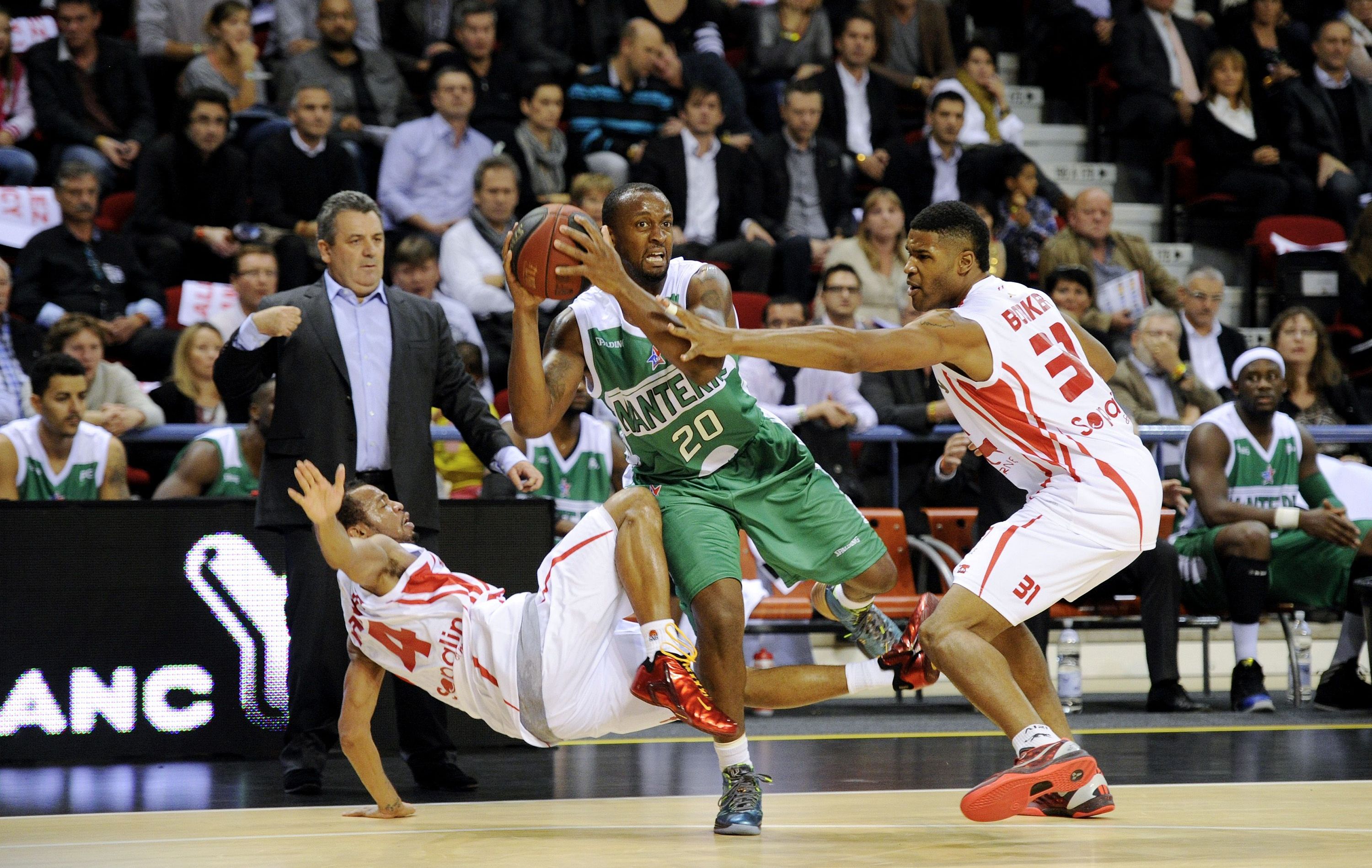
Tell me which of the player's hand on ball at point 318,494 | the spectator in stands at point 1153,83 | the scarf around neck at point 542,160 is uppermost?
the spectator in stands at point 1153,83

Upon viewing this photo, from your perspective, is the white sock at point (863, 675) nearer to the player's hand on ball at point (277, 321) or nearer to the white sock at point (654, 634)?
the white sock at point (654, 634)

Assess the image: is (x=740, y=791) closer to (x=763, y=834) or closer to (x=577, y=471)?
(x=763, y=834)

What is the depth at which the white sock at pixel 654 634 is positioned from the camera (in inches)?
166

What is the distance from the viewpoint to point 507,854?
12.4ft

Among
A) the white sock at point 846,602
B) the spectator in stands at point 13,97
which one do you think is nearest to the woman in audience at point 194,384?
the spectator in stands at point 13,97

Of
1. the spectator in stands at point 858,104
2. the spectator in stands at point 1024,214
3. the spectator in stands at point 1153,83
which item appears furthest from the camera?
the spectator in stands at point 1153,83

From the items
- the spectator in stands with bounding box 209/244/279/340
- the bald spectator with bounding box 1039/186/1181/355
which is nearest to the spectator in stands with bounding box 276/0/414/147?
the spectator in stands with bounding box 209/244/279/340

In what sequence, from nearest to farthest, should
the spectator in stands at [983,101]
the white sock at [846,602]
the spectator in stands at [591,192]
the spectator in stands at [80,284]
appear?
the white sock at [846,602]
the spectator in stands at [80,284]
the spectator in stands at [591,192]
the spectator in stands at [983,101]

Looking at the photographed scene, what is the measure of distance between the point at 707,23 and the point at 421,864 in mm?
8533

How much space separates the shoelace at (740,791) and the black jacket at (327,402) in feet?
5.56

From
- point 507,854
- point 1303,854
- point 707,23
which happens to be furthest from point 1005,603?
point 707,23

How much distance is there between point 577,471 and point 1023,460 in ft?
11.4

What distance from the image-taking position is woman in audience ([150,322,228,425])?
307 inches

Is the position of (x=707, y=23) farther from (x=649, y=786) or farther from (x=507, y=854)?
(x=507, y=854)
